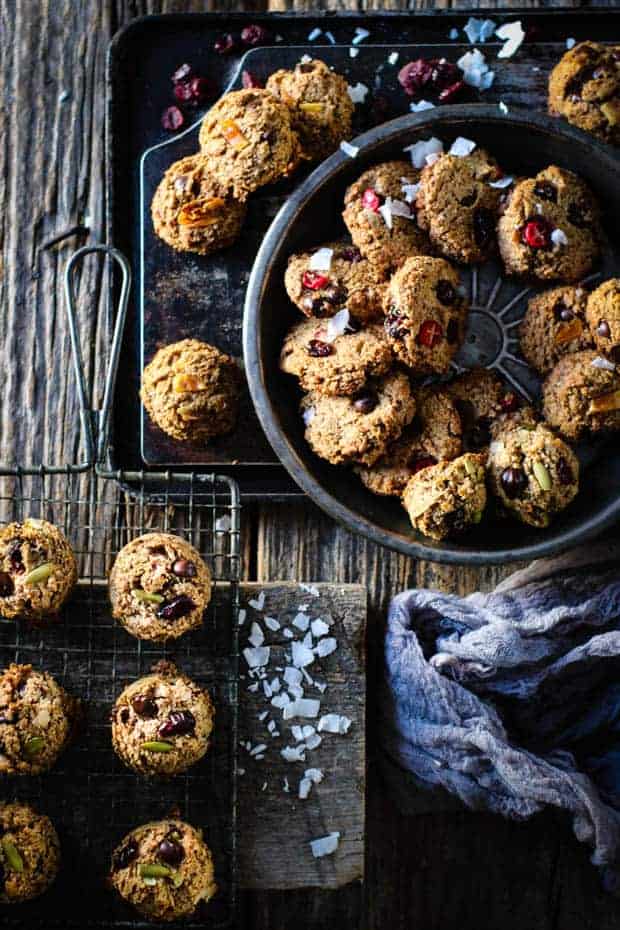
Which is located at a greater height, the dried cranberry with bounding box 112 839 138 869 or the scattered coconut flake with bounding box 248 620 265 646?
the scattered coconut flake with bounding box 248 620 265 646

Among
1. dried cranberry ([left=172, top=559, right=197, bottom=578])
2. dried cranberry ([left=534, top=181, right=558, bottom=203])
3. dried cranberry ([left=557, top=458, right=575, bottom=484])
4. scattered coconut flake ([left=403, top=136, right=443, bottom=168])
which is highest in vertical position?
scattered coconut flake ([left=403, top=136, right=443, bottom=168])

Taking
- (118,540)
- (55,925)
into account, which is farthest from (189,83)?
(55,925)

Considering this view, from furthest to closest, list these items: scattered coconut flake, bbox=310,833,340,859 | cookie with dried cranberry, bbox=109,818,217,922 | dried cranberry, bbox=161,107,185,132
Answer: dried cranberry, bbox=161,107,185,132
scattered coconut flake, bbox=310,833,340,859
cookie with dried cranberry, bbox=109,818,217,922

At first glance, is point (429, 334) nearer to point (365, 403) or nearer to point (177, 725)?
point (365, 403)

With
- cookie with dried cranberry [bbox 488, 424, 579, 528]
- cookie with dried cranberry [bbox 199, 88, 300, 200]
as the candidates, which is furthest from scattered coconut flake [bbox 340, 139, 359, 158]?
cookie with dried cranberry [bbox 488, 424, 579, 528]

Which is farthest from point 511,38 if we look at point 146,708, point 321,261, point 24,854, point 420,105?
point 24,854

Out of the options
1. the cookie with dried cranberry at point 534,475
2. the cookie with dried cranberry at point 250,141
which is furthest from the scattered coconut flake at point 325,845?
the cookie with dried cranberry at point 250,141

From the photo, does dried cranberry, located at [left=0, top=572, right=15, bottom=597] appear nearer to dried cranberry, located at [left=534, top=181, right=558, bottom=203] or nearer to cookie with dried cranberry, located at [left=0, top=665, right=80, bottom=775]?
cookie with dried cranberry, located at [left=0, top=665, right=80, bottom=775]
